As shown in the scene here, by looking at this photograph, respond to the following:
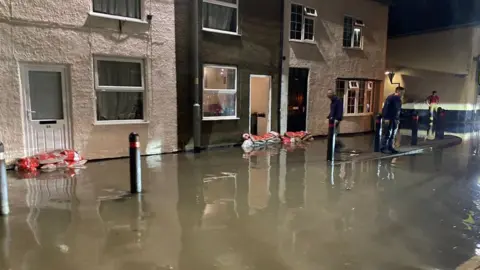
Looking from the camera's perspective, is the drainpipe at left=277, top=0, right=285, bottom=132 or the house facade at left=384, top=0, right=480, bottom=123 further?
the house facade at left=384, top=0, right=480, bottom=123

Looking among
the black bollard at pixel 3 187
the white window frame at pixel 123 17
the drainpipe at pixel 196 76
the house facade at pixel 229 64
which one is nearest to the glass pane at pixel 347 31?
the house facade at pixel 229 64

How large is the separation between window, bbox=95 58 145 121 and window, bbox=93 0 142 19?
1137 mm

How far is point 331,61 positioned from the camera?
13523mm

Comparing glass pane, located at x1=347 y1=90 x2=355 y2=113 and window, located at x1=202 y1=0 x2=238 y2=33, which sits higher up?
window, located at x1=202 y1=0 x2=238 y2=33

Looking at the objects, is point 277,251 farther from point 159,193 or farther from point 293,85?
point 293,85

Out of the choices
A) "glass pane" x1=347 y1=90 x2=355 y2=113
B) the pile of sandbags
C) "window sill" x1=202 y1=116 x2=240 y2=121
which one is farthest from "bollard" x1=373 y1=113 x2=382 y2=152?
the pile of sandbags

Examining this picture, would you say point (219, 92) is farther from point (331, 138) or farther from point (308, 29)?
point (308, 29)

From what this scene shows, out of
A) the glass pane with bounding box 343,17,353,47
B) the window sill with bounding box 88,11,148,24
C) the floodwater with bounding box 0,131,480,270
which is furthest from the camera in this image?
the glass pane with bounding box 343,17,353,47

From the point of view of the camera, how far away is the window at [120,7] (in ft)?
26.4

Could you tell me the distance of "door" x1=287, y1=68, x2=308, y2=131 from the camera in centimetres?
1248

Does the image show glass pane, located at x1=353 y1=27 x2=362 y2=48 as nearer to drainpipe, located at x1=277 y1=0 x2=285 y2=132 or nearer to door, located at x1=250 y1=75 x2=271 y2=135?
drainpipe, located at x1=277 y1=0 x2=285 y2=132

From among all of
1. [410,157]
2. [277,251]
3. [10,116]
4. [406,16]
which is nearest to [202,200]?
[277,251]

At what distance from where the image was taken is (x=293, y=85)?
1253cm

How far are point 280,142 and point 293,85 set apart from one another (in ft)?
7.94
